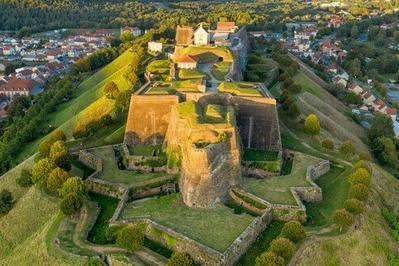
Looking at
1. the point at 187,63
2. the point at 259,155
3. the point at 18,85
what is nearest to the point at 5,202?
the point at 259,155

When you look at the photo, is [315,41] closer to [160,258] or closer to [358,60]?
[358,60]

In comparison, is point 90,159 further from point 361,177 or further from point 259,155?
point 361,177

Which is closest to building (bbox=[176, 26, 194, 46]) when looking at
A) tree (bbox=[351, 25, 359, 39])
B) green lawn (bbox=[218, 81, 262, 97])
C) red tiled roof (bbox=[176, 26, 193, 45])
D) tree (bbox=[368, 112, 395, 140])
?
red tiled roof (bbox=[176, 26, 193, 45])

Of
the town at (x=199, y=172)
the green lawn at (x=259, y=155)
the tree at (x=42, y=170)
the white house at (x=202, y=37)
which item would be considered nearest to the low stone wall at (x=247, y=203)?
the town at (x=199, y=172)

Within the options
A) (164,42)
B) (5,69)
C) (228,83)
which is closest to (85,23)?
→ (5,69)

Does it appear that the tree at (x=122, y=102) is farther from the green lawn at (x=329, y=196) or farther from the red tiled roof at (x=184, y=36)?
the red tiled roof at (x=184, y=36)

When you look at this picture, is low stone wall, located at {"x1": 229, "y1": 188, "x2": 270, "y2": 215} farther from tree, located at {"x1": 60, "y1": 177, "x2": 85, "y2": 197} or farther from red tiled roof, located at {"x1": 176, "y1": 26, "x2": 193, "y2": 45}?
red tiled roof, located at {"x1": 176, "y1": 26, "x2": 193, "y2": 45}
